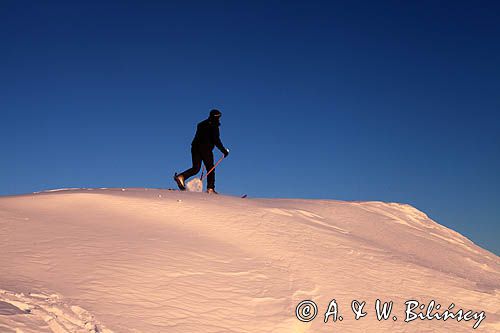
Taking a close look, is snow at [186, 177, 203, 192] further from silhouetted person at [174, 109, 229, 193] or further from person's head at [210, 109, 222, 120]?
person's head at [210, 109, 222, 120]

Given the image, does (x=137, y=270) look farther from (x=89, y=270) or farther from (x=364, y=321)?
(x=364, y=321)

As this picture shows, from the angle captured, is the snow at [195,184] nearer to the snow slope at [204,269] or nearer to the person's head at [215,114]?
the person's head at [215,114]

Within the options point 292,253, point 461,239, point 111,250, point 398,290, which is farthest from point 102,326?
point 461,239

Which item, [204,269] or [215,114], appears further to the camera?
[215,114]

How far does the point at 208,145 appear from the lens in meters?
10.6

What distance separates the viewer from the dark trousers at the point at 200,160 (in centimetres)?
1065

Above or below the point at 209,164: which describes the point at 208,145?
above

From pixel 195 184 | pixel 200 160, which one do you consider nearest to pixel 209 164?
pixel 200 160

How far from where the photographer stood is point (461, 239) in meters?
10.8

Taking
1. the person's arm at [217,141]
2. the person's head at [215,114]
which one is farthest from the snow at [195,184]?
the person's head at [215,114]

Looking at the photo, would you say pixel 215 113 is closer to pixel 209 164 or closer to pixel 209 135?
pixel 209 135

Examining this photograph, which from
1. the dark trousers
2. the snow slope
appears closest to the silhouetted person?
the dark trousers

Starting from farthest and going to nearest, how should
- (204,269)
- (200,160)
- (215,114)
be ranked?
(200,160)
(215,114)
(204,269)

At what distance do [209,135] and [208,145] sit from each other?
217 millimetres
